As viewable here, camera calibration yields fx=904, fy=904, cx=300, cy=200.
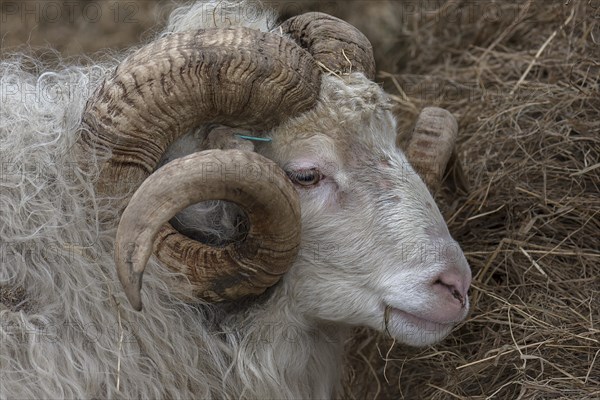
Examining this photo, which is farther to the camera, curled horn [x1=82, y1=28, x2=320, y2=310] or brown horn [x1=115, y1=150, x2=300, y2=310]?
curled horn [x1=82, y1=28, x2=320, y2=310]

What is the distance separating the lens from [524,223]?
5.02m

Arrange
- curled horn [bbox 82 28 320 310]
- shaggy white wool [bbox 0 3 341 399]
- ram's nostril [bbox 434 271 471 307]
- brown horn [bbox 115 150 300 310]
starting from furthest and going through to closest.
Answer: ram's nostril [bbox 434 271 471 307] → shaggy white wool [bbox 0 3 341 399] → curled horn [bbox 82 28 320 310] → brown horn [bbox 115 150 300 310]

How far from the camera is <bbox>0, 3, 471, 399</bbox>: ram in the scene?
3.56 metres

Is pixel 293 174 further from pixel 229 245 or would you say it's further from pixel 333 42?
pixel 333 42

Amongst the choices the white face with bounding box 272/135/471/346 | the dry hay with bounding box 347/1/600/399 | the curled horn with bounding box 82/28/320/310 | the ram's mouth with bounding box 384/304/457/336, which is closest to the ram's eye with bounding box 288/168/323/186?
the white face with bounding box 272/135/471/346

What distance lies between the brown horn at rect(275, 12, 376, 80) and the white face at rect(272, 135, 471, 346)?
0.40 metres

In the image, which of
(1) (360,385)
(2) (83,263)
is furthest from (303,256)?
(1) (360,385)

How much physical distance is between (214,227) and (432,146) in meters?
1.39

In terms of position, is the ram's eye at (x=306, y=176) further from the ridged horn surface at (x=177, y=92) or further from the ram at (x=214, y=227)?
the ridged horn surface at (x=177, y=92)

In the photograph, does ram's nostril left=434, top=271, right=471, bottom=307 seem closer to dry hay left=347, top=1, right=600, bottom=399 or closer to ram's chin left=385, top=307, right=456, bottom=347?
ram's chin left=385, top=307, right=456, bottom=347

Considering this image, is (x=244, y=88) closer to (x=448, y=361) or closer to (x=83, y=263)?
(x=83, y=263)

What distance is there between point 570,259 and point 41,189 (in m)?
2.75

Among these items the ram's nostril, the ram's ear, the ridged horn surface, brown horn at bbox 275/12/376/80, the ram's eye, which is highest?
the ridged horn surface

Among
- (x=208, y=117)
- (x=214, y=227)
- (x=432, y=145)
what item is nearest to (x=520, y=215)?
(x=432, y=145)
